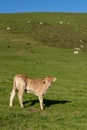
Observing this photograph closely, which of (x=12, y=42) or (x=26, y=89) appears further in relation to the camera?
(x=12, y=42)

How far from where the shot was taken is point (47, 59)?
3822 cm

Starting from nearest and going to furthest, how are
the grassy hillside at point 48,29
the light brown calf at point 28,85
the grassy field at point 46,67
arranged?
the grassy field at point 46,67 → the light brown calf at point 28,85 → the grassy hillside at point 48,29

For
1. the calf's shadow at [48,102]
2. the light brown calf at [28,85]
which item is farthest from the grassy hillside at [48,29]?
the light brown calf at [28,85]

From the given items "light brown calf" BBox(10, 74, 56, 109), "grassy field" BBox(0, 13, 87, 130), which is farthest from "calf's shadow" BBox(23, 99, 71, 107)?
"light brown calf" BBox(10, 74, 56, 109)

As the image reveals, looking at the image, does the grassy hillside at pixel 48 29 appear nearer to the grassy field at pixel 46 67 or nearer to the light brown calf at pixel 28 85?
the grassy field at pixel 46 67

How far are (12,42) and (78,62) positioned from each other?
37.8 ft

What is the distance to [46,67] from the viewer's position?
109 feet

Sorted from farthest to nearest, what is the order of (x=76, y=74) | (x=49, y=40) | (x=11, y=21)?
(x=11, y=21)
(x=49, y=40)
(x=76, y=74)

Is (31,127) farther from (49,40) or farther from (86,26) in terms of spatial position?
(86,26)

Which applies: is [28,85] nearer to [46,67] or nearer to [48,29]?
[46,67]

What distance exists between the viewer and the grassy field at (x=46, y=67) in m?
15.9

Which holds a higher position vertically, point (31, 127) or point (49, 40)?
point (49, 40)

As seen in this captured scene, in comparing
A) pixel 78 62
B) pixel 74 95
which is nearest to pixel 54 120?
pixel 74 95

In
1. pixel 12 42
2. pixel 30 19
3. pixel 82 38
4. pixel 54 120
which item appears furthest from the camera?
pixel 30 19
